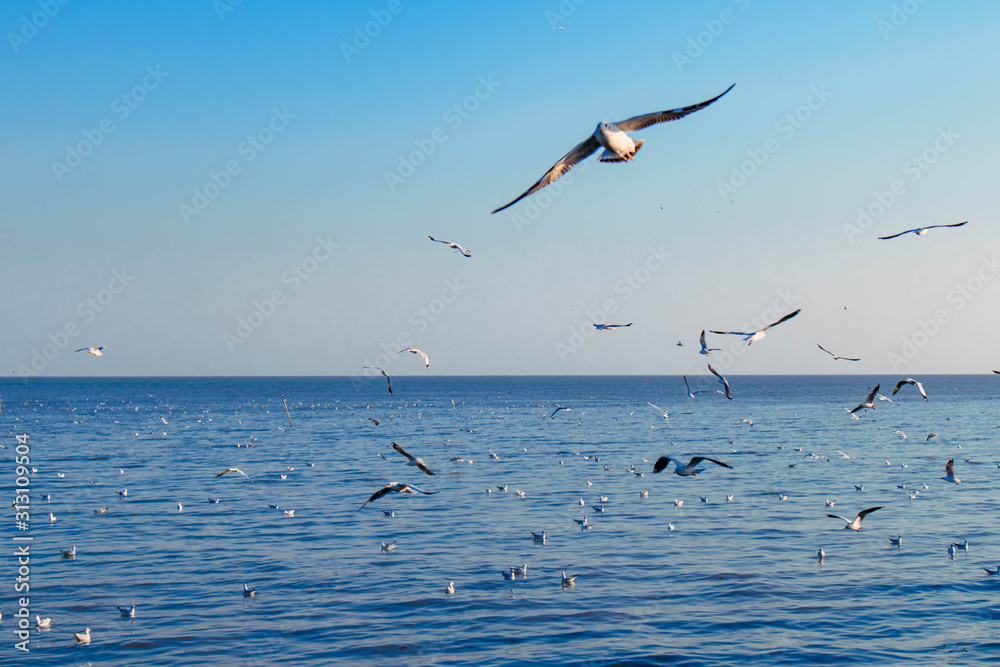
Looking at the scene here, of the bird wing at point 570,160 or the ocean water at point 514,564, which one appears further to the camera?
the ocean water at point 514,564

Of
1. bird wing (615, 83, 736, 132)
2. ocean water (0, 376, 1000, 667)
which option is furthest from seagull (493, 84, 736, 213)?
ocean water (0, 376, 1000, 667)

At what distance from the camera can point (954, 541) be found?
75.0ft

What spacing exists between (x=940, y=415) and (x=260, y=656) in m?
89.3

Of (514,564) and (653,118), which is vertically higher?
(653,118)

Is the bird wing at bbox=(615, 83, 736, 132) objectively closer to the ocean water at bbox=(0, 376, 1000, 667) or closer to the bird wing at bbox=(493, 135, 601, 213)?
the bird wing at bbox=(493, 135, 601, 213)

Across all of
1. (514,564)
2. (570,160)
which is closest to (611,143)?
(570,160)

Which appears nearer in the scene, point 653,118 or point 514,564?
point 653,118

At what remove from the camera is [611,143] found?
9688mm

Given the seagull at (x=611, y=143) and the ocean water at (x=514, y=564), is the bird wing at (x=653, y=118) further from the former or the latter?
the ocean water at (x=514, y=564)

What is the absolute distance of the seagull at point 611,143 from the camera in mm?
9336

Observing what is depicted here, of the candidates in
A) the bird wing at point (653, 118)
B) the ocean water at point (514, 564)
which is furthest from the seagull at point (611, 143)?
the ocean water at point (514, 564)

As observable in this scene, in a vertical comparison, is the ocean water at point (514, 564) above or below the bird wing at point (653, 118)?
below

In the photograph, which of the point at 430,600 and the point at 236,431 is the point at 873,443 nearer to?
the point at 430,600

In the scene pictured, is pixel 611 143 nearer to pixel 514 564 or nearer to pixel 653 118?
pixel 653 118
